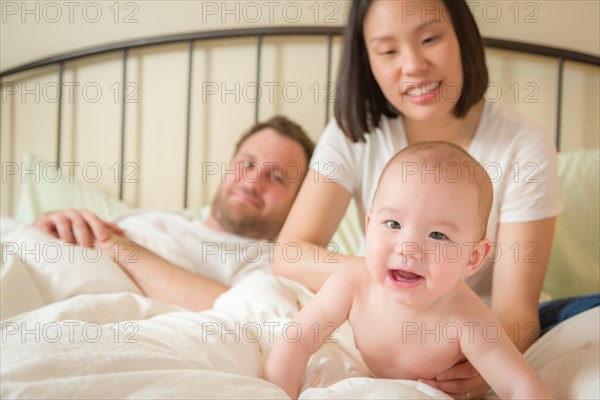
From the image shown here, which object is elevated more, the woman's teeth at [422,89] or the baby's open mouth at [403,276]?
the woman's teeth at [422,89]

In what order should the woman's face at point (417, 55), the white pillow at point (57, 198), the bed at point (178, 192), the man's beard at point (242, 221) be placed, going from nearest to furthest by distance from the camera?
the bed at point (178, 192)
the woman's face at point (417, 55)
the man's beard at point (242, 221)
the white pillow at point (57, 198)

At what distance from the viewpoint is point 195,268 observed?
4.75ft

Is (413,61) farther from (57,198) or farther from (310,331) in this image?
(57,198)

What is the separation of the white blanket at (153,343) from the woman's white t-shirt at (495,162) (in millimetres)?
249

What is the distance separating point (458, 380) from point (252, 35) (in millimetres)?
1413

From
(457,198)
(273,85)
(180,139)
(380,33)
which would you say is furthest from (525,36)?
(457,198)

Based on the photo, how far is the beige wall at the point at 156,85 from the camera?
2.02 meters

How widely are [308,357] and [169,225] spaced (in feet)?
2.80

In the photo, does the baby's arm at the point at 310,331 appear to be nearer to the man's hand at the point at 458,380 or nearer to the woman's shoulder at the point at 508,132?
the man's hand at the point at 458,380

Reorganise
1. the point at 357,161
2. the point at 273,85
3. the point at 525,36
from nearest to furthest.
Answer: the point at 357,161, the point at 525,36, the point at 273,85

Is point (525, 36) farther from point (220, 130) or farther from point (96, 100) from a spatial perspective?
point (96, 100)

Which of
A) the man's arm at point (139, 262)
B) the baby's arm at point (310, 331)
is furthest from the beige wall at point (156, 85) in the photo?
the baby's arm at point (310, 331)

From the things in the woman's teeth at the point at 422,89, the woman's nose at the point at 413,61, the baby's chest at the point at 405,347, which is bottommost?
the baby's chest at the point at 405,347

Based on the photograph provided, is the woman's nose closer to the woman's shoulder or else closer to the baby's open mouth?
the woman's shoulder
